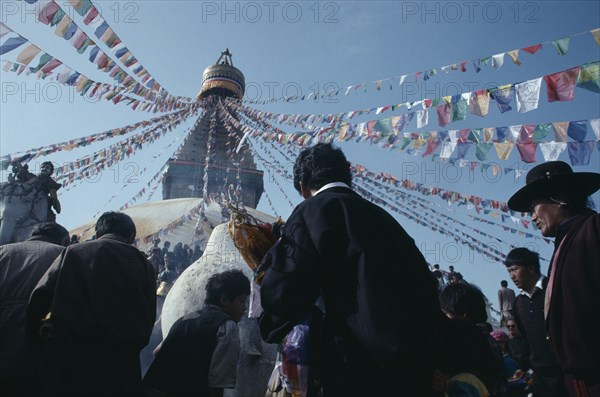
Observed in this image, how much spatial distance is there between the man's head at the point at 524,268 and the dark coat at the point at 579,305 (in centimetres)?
189

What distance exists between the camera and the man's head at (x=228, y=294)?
3.23 metres

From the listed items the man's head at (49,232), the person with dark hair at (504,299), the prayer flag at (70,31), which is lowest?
Answer: the person with dark hair at (504,299)

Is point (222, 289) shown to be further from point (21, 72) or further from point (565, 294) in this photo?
point (21, 72)

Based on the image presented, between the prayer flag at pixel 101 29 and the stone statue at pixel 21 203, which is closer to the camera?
the stone statue at pixel 21 203

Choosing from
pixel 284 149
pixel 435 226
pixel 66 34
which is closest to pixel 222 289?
pixel 66 34

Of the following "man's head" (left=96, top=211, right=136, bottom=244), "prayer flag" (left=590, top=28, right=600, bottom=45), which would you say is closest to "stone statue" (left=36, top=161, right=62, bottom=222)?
"man's head" (left=96, top=211, right=136, bottom=244)

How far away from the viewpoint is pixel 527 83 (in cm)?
630

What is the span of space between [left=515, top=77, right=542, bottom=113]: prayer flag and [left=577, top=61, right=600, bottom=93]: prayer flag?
62cm

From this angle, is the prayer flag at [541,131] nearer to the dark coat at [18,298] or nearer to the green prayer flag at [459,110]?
the green prayer flag at [459,110]

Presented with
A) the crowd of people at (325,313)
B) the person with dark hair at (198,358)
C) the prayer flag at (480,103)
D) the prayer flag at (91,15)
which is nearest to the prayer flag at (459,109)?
the prayer flag at (480,103)

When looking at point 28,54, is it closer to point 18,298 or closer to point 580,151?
point 18,298

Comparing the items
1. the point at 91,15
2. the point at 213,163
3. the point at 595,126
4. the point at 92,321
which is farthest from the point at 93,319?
the point at 213,163

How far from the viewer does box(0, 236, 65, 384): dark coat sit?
9.37 feet

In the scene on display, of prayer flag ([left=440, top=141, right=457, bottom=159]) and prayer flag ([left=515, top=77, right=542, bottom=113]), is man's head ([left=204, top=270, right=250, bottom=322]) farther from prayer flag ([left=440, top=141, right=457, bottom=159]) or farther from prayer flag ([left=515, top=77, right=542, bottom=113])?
prayer flag ([left=440, top=141, right=457, bottom=159])
